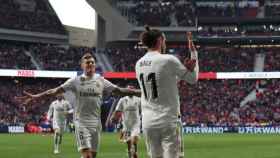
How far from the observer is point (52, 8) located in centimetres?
8431

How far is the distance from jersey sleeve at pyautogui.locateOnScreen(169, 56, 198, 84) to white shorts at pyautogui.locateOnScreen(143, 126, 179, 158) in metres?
0.78

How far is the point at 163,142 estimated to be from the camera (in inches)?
341

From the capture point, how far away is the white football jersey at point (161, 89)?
866 centimetres

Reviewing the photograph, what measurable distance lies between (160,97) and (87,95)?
4.70 m

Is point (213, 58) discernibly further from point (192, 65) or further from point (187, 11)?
point (192, 65)

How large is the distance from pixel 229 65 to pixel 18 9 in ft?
94.5

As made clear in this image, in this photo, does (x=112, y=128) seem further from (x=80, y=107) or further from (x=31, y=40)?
(x=80, y=107)

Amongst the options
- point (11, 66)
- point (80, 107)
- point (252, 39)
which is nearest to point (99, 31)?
point (11, 66)

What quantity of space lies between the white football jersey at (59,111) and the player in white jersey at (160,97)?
824 inches

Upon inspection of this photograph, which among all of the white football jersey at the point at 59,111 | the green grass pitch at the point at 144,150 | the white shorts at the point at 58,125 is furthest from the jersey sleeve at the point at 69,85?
the white football jersey at the point at 59,111

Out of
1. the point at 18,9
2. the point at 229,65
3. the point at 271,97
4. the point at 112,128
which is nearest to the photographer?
the point at 112,128

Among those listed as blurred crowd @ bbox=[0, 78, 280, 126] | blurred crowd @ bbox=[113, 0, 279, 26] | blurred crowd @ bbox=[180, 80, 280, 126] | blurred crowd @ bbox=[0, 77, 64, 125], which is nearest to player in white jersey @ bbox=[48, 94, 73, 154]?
blurred crowd @ bbox=[0, 78, 280, 126]

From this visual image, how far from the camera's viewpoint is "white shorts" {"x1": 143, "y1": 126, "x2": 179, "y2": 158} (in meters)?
8.58

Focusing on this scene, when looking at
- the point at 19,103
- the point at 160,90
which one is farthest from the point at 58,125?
the point at 19,103
